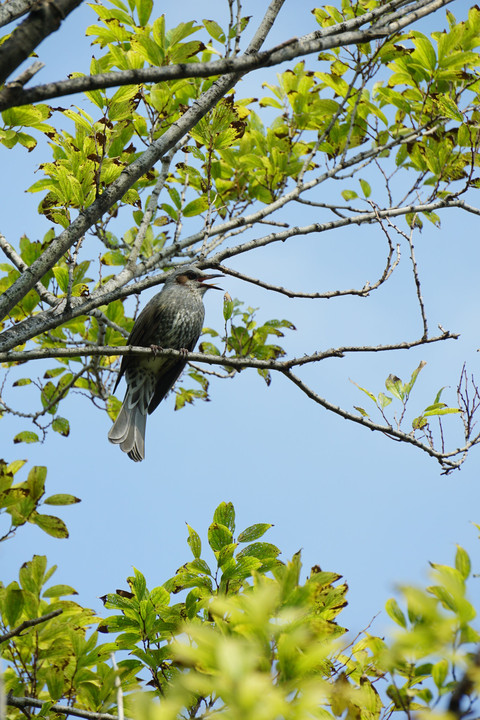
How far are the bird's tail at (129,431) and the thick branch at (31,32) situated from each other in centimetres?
375

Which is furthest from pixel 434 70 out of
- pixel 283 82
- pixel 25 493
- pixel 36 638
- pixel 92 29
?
pixel 36 638

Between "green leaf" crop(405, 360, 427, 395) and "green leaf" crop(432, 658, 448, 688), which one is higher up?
"green leaf" crop(405, 360, 427, 395)

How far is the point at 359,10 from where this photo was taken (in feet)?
14.8

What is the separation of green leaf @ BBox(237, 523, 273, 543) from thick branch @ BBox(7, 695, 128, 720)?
0.82 m

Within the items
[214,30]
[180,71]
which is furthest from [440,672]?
[214,30]

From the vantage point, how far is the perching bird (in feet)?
18.4

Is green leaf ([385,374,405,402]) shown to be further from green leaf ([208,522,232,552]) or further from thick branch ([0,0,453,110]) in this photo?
thick branch ([0,0,453,110])

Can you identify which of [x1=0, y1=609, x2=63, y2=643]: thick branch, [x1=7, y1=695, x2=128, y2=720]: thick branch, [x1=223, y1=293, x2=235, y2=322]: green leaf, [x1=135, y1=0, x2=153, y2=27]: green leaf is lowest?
[x1=7, y1=695, x2=128, y2=720]: thick branch

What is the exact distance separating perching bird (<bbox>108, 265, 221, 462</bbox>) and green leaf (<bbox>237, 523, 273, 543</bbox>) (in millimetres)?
2730

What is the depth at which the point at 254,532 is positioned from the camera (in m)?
2.93

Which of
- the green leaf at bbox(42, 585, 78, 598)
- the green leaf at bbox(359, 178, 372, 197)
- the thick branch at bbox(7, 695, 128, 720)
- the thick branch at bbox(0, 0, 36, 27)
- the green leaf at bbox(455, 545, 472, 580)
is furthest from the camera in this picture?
the green leaf at bbox(359, 178, 372, 197)

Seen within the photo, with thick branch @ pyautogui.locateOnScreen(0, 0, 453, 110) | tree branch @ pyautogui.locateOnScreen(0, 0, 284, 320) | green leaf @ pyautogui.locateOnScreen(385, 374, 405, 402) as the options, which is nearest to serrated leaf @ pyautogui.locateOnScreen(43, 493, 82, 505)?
tree branch @ pyautogui.locateOnScreen(0, 0, 284, 320)

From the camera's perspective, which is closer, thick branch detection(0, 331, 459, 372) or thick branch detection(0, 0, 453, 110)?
thick branch detection(0, 0, 453, 110)

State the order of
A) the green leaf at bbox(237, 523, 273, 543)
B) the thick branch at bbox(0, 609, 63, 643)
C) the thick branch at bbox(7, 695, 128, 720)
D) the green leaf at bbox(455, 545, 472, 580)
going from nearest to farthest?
the green leaf at bbox(455, 545, 472, 580), the thick branch at bbox(0, 609, 63, 643), the thick branch at bbox(7, 695, 128, 720), the green leaf at bbox(237, 523, 273, 543)
